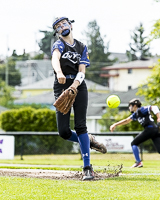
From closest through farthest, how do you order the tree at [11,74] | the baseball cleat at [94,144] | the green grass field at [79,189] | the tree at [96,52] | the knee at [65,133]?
the green grass field at [79,189]
the knee at [65,133]
the baseball cleat at [94,144]
the tree at [96,52]
the tree at [11,74]

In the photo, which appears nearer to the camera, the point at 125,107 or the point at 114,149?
the point at 114,149

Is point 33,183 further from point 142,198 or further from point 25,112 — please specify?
point 25,112

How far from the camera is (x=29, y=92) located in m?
82.8

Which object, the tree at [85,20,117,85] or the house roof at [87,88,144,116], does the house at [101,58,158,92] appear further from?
the house roof at [87,88,144,116]

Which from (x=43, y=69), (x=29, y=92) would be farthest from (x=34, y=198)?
(x=43, y=69)

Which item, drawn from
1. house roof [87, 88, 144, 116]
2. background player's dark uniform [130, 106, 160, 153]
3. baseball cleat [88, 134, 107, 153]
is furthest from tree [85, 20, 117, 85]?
baseball cleat [88, 134, 107, 153]

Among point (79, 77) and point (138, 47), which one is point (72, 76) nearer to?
point (79, 77)

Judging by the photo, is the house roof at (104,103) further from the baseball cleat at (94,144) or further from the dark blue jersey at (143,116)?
the baseball cleat at (94,144)

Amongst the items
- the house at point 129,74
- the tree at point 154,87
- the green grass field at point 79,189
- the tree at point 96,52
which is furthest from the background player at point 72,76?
the tree at point 96,52

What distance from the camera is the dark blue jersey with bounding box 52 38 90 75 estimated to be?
6.46 metres

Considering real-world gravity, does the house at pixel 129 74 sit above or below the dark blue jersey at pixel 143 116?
above

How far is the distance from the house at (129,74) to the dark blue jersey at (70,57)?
61.6 meters

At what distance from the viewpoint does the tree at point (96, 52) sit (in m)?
84.5

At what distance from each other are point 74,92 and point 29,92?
77213 mm
